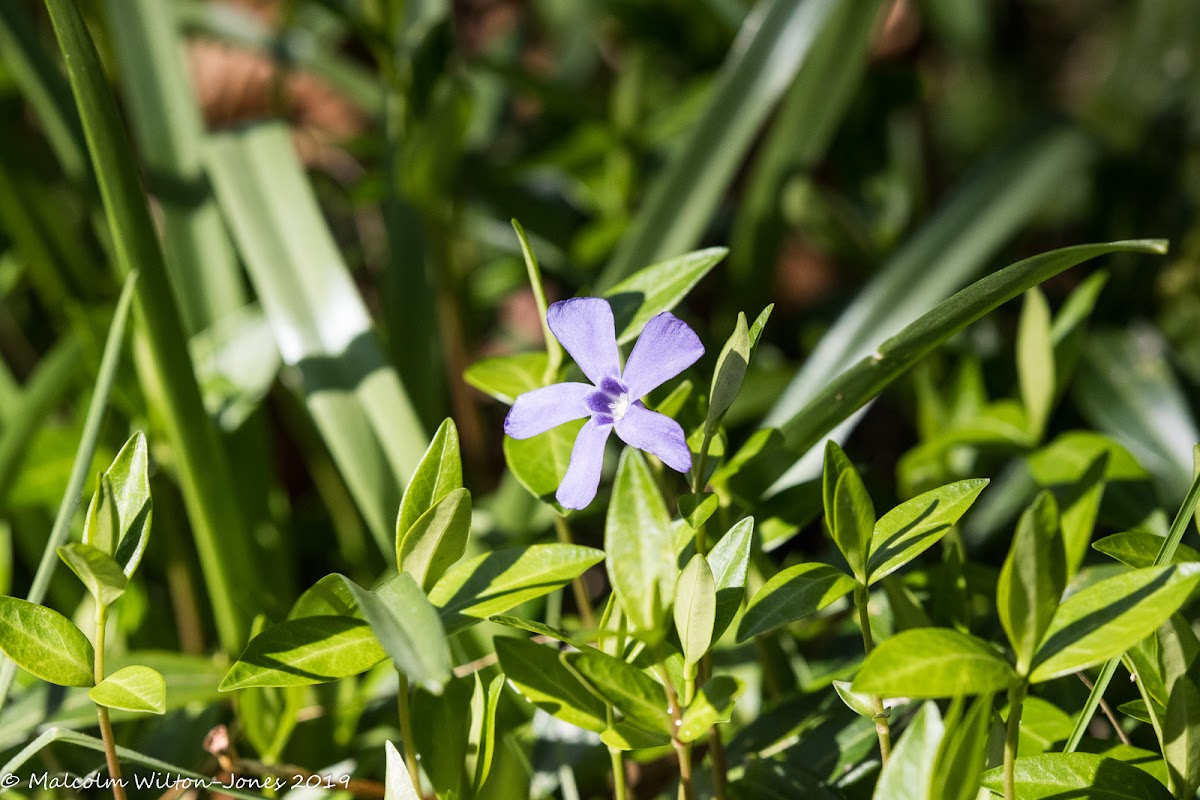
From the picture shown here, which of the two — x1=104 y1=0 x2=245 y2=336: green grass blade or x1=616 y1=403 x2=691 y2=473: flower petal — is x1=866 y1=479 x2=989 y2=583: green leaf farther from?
x1=104 y1=0 x2=245 y2=336: green grass blade

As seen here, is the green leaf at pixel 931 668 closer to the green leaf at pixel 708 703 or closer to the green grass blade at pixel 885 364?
the green leaf at pixel 708 703

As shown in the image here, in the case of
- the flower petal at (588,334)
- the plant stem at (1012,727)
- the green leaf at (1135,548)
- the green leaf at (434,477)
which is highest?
the flower petal at (588,334)

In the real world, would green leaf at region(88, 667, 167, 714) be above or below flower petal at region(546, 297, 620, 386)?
below

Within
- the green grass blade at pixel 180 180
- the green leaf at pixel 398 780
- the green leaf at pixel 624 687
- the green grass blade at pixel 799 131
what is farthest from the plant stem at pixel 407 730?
the green grass blade at pixel 799 131

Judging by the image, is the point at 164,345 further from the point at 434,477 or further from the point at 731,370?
the point at 731,370

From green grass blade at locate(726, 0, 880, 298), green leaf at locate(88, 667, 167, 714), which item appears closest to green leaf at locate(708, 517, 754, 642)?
green leaf at locate(88, 667, 167, 714)

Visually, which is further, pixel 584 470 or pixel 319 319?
pixel 319 319

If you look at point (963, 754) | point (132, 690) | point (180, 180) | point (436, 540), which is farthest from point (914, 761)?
point (180, 180)
